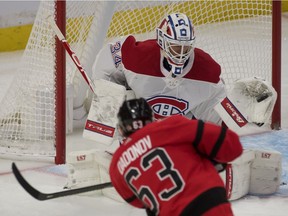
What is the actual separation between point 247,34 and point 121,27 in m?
0.67

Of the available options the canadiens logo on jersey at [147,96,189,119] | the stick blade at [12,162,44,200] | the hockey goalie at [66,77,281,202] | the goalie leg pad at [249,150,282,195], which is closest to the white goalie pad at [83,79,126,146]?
the hockey goalie at [66,77,281,202]

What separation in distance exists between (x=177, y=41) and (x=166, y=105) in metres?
0.30

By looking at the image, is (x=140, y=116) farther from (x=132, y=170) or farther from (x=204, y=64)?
(x=204, y=64)

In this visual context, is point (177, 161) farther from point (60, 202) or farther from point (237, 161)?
point (60, 202)

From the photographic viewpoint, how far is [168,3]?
5504 millimetres

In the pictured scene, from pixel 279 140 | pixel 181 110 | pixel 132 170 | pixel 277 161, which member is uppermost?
pixel 132 170

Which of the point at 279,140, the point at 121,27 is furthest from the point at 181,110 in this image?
the point at 121,27

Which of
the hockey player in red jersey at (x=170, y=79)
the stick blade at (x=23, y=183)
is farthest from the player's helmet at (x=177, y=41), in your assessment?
the stick blade at (x=23, y=183)

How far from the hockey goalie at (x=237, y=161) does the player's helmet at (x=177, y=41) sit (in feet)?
0.78

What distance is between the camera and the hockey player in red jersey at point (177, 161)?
98.3 inches

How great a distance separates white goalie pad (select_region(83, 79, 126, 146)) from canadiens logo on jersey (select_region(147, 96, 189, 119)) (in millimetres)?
128

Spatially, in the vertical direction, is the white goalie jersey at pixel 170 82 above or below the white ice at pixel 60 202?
above

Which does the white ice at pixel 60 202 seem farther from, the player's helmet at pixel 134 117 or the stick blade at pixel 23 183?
the player's helmet at pixel 134 117

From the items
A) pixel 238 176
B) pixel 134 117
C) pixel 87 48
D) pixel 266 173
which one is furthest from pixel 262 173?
pixel 134 117
